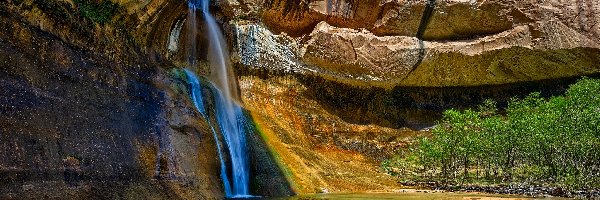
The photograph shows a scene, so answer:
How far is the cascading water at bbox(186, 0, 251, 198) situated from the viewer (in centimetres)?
2084

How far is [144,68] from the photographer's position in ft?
64.1

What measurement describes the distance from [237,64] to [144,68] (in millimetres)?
12130

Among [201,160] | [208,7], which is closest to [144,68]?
[201,160]

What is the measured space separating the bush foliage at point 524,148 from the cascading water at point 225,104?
29.7 feet

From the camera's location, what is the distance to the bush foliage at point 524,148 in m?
23.3

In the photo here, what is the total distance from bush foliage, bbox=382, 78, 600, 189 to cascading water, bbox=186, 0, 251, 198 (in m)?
9.04

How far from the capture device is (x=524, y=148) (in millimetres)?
25000

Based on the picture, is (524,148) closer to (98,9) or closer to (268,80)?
(268,80)

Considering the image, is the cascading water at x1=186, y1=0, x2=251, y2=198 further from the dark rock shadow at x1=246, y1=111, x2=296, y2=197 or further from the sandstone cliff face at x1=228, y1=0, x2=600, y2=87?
the sandstone cliff face at x1=228, y1=0, x2=600, y2=87

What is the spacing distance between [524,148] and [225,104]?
1317 cm

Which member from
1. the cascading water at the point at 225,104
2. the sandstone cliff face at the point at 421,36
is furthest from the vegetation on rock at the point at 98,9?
the sandstone cliff face at the point at 421,36

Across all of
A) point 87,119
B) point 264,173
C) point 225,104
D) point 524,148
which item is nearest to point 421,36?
point 524,148

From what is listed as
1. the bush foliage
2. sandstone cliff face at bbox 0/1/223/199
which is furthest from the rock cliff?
the bush foliage

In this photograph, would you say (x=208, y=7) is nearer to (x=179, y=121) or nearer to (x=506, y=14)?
(x=179, y=121)
